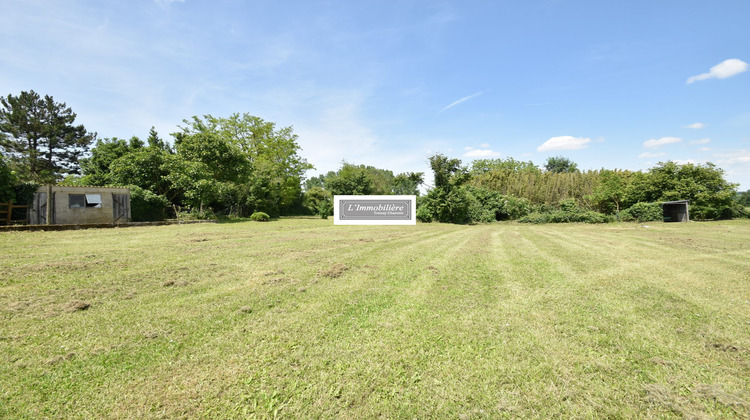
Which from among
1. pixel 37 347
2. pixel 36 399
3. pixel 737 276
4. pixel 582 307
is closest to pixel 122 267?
pixel 37 347

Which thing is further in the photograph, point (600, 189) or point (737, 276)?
point (600, 189)

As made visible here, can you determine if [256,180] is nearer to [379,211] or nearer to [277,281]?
[379,211]

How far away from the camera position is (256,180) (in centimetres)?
2572

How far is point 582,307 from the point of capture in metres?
4.15

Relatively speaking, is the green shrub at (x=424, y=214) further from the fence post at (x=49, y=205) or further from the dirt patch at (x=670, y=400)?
the fence post at (x=49, y=205)

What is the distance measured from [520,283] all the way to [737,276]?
4643mm

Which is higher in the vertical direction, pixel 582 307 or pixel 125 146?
pixel 125 146

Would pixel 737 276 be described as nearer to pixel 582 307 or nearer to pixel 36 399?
pixel 582 307

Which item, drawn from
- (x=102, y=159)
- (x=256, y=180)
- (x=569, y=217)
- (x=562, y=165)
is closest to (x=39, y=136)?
(x=102, y=159)

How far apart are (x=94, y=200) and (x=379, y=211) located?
53.5 ft

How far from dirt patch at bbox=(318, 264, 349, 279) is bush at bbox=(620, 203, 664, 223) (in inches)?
1117

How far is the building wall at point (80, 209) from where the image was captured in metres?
14.0

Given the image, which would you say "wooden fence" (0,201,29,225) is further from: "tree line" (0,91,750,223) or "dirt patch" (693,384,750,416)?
"dirt patch" (693,384,750,416)

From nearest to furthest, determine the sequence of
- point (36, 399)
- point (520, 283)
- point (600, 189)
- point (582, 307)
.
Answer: point (36, 399)
point (582, 307)
point (520, 283)
point (600, 189)
